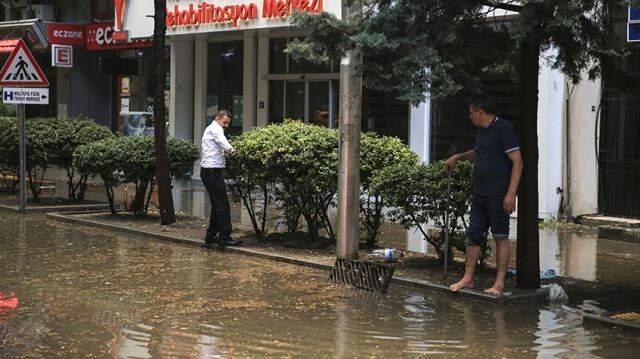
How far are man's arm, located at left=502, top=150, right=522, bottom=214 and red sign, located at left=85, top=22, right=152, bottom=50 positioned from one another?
1623 cm

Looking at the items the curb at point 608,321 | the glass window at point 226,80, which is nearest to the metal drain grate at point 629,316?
the curb at point 608,321

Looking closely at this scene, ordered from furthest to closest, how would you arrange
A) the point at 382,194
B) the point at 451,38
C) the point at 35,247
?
the point at 35,247 → the point at 382,194 → the point at 451,38

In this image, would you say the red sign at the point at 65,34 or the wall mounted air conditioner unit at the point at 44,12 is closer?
the red sign at the point at 65,34

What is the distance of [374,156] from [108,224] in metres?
4.71

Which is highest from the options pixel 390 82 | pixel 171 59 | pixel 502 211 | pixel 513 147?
pixel 171 59

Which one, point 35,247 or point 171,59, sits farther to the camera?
point 171,59

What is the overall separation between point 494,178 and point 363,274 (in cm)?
163

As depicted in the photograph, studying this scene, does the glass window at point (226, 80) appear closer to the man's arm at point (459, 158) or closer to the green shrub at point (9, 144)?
the green shrub at point (9, 144)

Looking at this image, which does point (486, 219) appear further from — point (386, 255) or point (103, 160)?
point (103, 160)

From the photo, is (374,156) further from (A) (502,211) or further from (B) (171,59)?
(B) (171,59)

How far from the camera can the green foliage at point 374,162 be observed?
9.82m

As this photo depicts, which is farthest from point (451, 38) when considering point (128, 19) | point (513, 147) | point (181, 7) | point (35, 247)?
point (128, 19)

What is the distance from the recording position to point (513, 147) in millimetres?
7531

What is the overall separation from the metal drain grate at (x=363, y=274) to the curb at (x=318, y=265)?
1.44 feet
